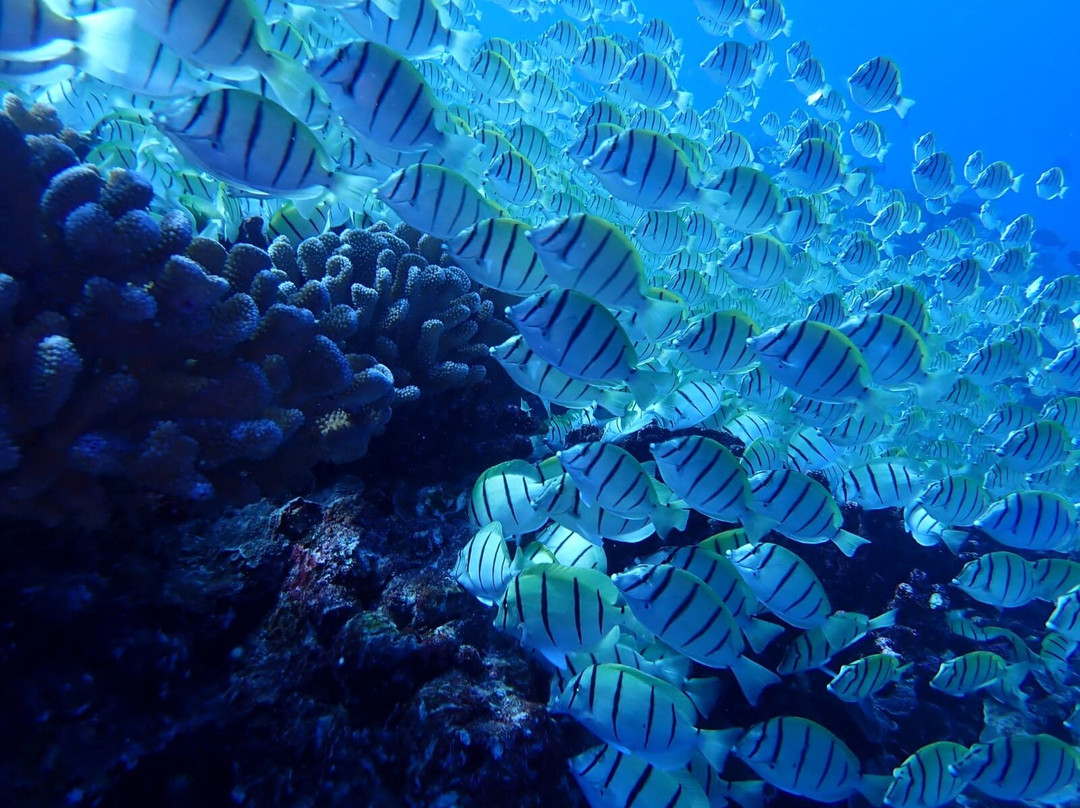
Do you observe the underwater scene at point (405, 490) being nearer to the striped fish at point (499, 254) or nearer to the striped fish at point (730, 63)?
the striped fish at point (499, 254)

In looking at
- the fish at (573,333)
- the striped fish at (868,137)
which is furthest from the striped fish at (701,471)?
the striped fish at (868,137)

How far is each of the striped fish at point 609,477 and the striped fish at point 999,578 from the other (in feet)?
10.6

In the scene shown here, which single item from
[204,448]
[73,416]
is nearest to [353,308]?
[204,448]

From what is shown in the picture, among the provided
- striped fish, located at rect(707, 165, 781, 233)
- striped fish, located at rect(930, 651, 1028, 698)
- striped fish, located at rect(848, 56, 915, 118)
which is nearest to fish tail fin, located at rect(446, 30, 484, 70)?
striped fish, located at rect(707, 165, 781, 233)

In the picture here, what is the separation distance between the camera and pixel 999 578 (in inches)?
178

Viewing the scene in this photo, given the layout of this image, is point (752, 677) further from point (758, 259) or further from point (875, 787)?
point (758, 259)

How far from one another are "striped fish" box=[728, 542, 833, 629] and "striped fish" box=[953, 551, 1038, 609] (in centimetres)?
199

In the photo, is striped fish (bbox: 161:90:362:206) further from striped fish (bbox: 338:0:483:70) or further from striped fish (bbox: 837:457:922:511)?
striped fish (bbox: 837:457:922:511)

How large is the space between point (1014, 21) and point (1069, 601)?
5584 inches

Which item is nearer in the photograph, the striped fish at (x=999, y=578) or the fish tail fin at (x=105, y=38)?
the fish tail fin at (x=105, y=38)

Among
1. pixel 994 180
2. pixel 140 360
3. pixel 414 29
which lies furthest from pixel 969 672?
pixel 994 180

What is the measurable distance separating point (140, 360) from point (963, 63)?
147023mm

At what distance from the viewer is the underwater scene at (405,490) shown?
99.3 inches

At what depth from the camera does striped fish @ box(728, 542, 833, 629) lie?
3367mm
